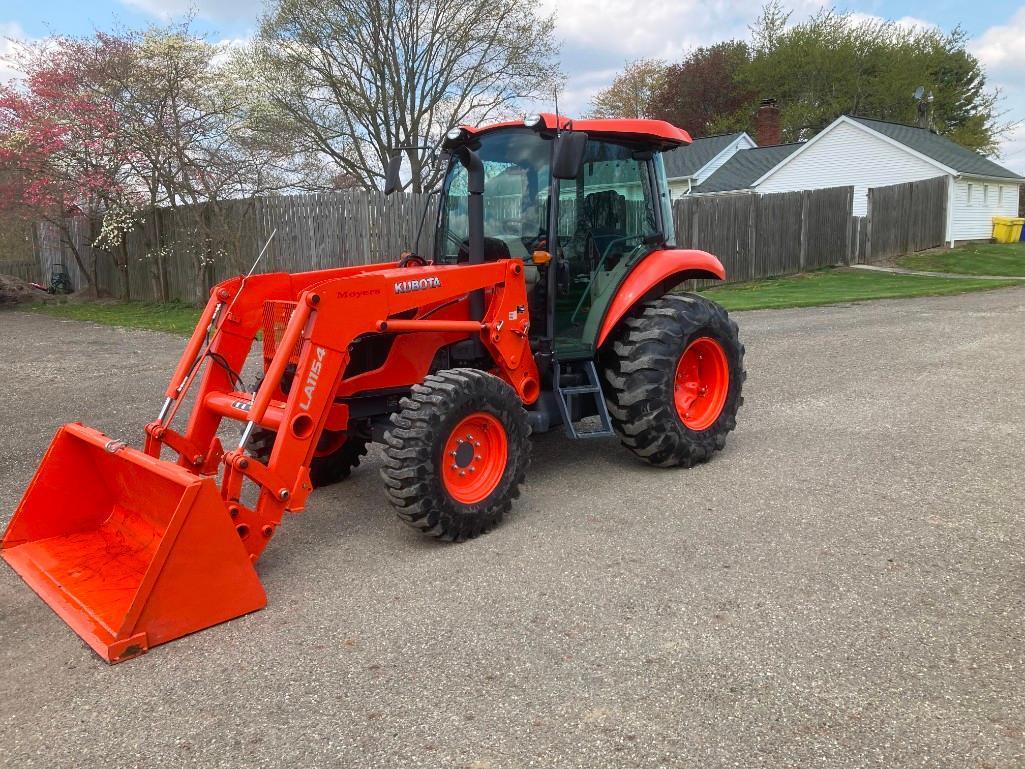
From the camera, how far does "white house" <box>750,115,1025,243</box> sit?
26.9m

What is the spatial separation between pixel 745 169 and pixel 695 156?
117 inches

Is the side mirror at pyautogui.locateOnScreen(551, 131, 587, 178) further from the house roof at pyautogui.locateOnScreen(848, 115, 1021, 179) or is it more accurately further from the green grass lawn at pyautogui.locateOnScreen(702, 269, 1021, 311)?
the house roof at pyautogui.locateOnScreen(848, 115, 1021, 179)

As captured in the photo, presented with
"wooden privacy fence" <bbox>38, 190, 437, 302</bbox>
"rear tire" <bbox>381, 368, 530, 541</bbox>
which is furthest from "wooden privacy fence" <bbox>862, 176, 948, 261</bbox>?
"rear tire" <bbox>381, 368, 530, 541</bbox>

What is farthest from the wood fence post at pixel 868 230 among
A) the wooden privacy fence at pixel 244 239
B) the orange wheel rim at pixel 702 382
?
the orange wheel rim at pixel 702 382

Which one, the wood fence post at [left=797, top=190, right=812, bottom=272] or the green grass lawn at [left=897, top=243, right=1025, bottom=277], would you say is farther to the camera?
the green grass lawn at [left=897, top=243, right=1025, bottom=277]

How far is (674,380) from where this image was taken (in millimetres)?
5562

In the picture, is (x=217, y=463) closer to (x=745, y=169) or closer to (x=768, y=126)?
(x=745, y=169)

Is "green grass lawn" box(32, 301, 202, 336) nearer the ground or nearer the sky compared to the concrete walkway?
nearer the ground

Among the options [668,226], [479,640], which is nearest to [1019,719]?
[479,640]

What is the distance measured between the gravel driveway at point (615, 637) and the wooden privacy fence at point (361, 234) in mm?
8899

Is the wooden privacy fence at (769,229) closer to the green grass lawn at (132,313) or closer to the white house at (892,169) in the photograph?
the white house at (892,169)

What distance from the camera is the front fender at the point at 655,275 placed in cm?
534

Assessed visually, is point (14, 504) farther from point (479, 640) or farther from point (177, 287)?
point (177, 287)

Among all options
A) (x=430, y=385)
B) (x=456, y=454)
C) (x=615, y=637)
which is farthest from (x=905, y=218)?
(x=615, y=637)
